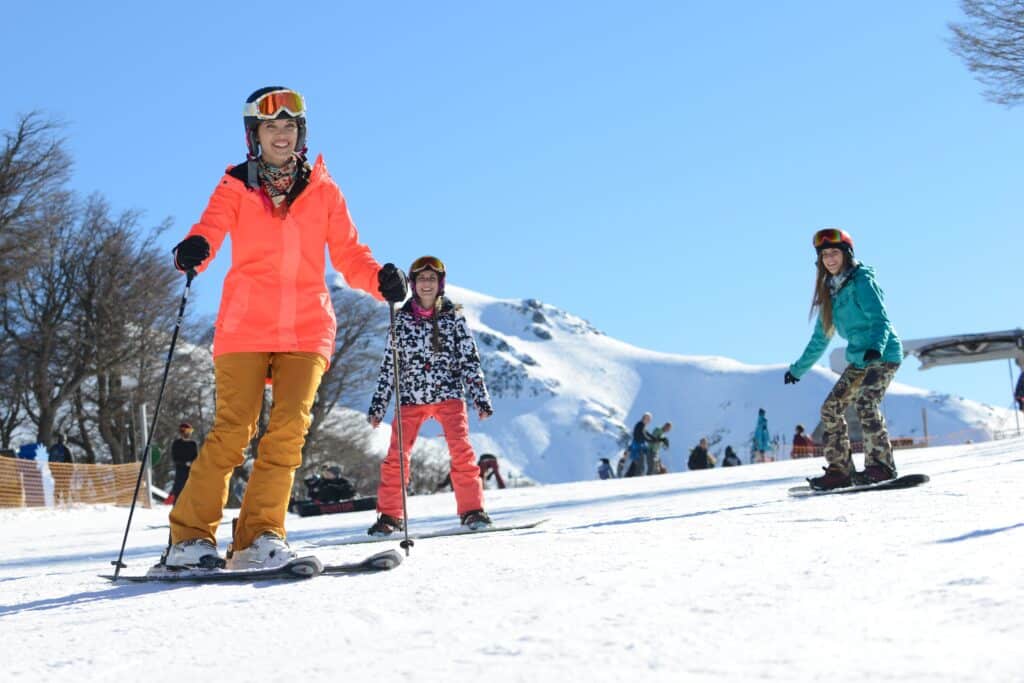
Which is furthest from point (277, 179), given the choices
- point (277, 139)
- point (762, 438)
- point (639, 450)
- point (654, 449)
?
point (762, 438)

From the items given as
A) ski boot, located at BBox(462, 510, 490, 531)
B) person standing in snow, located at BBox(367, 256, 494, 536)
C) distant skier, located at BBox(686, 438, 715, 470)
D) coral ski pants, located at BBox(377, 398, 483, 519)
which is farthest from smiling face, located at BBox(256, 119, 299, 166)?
distant skier, located at BBox(686, 438, 715, 470)

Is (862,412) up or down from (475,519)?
up

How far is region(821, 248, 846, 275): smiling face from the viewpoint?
8.44 metres

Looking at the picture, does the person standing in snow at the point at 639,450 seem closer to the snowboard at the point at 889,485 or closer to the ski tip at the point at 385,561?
the snowboard at the point at 889,485

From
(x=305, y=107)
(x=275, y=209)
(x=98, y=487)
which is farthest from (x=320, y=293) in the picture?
(x=98, y=487)

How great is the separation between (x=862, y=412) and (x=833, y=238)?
1.14 metres

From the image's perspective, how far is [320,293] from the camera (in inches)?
216

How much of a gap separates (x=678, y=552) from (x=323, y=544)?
137 inches

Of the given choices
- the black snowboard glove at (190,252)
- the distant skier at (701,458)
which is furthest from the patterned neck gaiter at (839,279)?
the distant skier at (701,458)

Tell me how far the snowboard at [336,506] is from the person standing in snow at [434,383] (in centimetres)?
1001

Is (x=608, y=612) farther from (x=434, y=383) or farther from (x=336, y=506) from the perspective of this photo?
(x=336, y=506)

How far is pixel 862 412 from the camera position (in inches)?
334

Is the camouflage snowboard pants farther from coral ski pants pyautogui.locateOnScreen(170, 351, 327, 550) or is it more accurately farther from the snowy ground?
coral ski pants pyautogui.locateOnScreen(170, 351, 327, 550)

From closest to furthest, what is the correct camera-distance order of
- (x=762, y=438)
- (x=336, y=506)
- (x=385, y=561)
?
(x=385, y=561), (x=336, y=506), (x=762, y=438)
